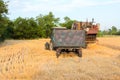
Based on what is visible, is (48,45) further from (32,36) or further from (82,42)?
(32,36)

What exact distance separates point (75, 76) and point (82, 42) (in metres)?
10.2

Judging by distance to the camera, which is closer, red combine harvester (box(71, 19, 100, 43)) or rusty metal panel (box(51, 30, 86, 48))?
rusty metal panel (box(51, 30, 86, 48))

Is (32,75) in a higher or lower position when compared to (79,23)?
lower

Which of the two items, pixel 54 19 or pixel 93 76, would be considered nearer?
pixel 93 76

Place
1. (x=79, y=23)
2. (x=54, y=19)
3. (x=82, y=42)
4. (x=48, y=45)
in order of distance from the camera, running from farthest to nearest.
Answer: (x=54, y=19)
(x=79, y=23)
(x=48, y=45)
(x=82, y=42)

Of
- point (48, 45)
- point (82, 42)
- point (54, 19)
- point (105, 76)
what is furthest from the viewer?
point (54, 19)

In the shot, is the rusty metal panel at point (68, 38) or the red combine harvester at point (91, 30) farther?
the red combine harvester at point (91, 30)

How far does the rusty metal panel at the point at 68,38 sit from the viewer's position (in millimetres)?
23109

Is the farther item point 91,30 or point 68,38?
point 91,30

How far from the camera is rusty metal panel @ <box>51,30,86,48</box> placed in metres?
23.1

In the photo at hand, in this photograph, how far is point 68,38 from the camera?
2320 centimetres

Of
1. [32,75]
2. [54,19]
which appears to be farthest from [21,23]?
[32,75]

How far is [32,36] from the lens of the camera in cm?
6234

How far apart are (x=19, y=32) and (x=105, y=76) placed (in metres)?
49.8
